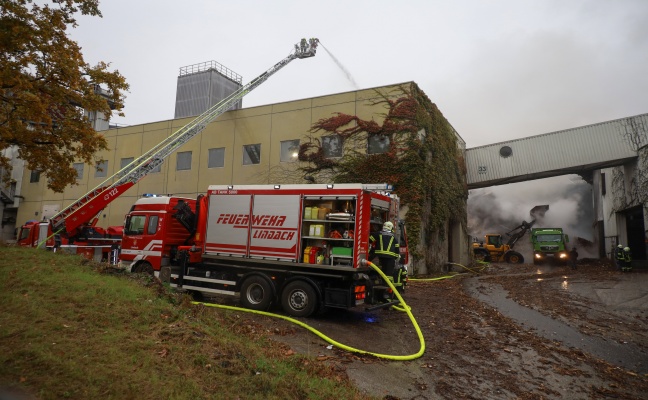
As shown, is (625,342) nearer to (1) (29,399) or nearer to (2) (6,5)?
(1) (29,399)

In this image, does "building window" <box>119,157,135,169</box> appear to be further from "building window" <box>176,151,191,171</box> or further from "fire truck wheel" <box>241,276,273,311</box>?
"fire truck wheel" <box>241,276,273,311</box>

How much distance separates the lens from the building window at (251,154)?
25.2 meters

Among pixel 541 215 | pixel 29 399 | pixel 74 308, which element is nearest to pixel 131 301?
pixel 74 308

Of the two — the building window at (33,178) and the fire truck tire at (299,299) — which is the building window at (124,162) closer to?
the building window at (33,178)

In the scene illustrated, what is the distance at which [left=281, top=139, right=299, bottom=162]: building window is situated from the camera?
2394 cm

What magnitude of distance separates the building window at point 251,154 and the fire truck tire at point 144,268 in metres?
13.3

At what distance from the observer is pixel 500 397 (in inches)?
215

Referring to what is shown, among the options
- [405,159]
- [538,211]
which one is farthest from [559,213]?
[405,159]

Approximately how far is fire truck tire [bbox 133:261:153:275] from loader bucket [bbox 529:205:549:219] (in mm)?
45012

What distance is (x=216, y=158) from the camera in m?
26.7

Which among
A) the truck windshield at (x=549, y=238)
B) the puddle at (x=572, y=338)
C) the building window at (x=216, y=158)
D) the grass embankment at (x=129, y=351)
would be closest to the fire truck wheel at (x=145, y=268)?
the grass embankment at (x=129, y=351)

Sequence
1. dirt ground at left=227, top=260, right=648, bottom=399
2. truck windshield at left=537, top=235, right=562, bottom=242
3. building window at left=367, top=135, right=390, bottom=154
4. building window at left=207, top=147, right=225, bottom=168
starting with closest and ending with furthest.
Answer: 1. dirt ground at left=227, top=260, right=648, bottom=399
2. building window at left=367, top=135, right=390, bottom=154
3. building window at left=207, top=147, right=225, bottom=168
4. truck windshield at left=537, top=235, right=562, bottom=242

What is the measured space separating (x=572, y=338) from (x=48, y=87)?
17.0m

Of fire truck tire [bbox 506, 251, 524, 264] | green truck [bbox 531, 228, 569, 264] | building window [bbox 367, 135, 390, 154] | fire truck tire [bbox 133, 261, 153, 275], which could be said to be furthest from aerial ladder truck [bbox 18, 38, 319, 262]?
fire truck tire [bbox 506, 251, 524, 264]
